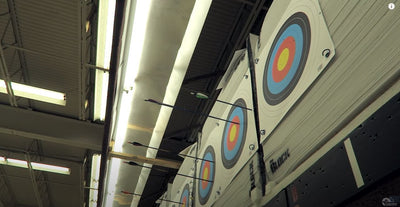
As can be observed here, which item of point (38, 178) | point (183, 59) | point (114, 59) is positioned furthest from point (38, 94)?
point (38, 178)

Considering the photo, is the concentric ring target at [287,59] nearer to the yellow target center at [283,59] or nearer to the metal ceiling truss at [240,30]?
the yellow target center at [283,59]

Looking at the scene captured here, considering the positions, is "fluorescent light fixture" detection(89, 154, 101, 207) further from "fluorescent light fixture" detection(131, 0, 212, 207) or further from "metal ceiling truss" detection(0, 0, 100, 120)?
"fluorescent light fixture" detection(131, 0, 212, 207)

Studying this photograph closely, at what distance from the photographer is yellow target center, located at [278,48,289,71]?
0.96 meters

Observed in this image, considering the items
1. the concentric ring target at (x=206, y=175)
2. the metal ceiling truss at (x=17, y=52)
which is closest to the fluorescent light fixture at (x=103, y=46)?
the metal ceiling truss at (x=17, y=52)

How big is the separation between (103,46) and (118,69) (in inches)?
35.8

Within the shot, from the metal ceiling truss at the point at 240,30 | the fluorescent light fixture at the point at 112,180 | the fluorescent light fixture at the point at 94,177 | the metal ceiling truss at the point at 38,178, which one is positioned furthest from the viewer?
the metal ceiling truss at the point at 38,178

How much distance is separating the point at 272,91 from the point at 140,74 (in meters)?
1.17

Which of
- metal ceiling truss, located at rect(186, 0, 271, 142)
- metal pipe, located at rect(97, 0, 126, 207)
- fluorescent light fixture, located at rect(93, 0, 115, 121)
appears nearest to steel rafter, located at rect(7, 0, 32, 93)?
fluorescent light fixture, located at rect(93, 0, 115, 121)

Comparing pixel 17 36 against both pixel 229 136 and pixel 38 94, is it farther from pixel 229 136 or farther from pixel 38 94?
pixel 229 136

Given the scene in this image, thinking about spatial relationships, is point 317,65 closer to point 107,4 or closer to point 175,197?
point 107,4

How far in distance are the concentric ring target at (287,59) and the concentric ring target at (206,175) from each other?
27.5 inches

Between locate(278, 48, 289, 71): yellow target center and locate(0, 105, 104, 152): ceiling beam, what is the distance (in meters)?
2.82

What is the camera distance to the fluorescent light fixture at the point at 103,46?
1907mm

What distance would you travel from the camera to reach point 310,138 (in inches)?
29.6
